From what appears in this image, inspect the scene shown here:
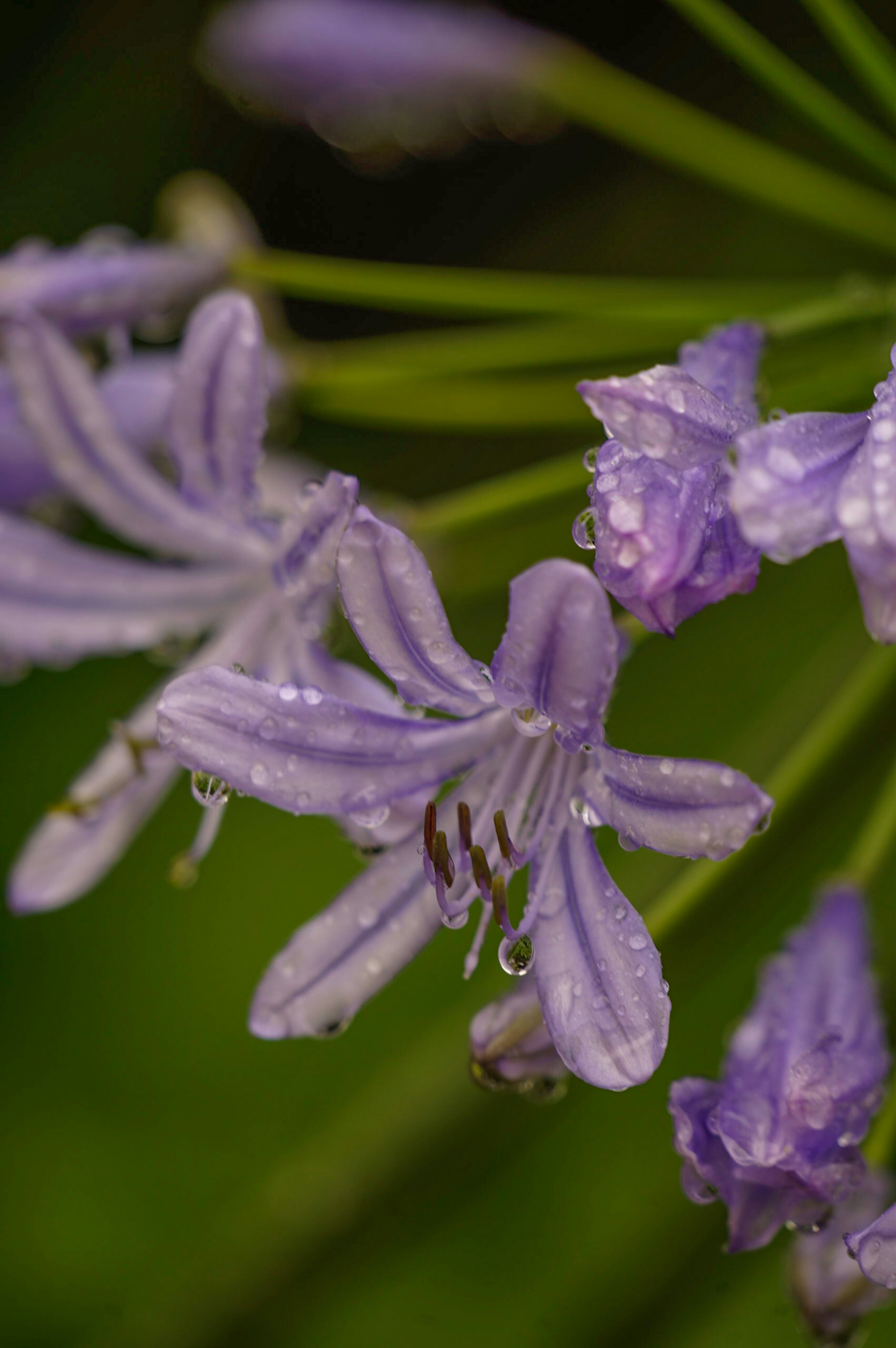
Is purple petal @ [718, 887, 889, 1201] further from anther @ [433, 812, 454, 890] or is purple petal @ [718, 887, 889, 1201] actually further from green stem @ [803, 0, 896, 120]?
green stem @ [803, 0, 896, 120]

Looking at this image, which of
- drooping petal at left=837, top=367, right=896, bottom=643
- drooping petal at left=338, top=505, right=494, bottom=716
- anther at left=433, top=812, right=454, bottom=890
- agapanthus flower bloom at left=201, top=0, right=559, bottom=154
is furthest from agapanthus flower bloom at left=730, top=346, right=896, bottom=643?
agapanthus flower bloom at left=201, top=0, right=559, bottom=154

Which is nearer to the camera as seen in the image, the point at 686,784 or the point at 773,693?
the point at 686,784

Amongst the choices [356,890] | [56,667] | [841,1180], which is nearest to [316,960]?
[356,890]

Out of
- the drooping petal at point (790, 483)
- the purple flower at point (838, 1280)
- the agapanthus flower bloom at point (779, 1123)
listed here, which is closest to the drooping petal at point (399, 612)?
the drooping petal at point (790, 483)

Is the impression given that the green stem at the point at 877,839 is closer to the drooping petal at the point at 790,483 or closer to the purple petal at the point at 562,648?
the purple petal at the point at 562,648

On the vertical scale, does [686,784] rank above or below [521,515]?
below

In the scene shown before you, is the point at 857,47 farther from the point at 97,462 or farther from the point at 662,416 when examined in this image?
the point at 97,462

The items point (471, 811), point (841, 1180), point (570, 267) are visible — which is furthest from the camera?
point (570, 267)

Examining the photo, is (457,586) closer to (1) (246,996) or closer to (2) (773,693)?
(2) (773,693)
